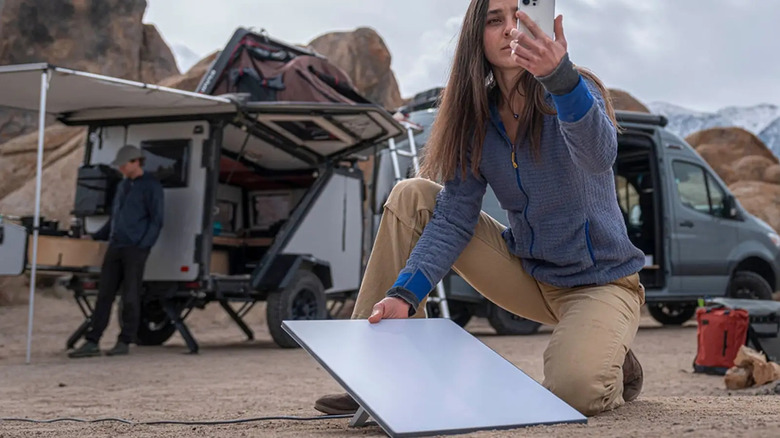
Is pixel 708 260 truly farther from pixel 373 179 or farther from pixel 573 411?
pixel 573 411

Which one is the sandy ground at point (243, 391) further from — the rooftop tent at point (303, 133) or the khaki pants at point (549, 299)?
the rooftop tent at point (303, 133)

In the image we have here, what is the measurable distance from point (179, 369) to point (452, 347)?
14.1 feet

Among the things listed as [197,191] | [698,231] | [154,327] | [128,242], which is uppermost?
[197,191]

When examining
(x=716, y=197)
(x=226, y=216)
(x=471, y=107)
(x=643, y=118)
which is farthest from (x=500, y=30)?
(x=716, y=197)

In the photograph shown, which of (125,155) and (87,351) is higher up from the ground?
(125,155)

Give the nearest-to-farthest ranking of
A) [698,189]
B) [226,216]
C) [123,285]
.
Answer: [123,285] < [226,216] < [698,189]

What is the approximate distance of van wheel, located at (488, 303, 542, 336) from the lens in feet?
30.5

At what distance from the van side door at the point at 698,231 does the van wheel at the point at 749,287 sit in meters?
0.19

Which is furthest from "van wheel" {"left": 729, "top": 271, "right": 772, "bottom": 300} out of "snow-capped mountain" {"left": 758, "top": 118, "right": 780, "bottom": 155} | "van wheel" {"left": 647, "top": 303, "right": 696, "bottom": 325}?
"snow-capped mountain" {"left": 758, "top": 118, "right": 780, "bottom": 155}

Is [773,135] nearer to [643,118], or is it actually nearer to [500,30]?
[643,118]

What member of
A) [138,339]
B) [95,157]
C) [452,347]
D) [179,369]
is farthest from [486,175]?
[138,339]

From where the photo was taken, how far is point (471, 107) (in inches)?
115

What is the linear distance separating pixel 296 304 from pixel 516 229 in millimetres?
5414

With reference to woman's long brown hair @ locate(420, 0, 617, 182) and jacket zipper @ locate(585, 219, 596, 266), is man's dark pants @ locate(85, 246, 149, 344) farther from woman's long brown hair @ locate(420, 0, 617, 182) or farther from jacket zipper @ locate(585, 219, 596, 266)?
jacket zipper @ locate(585, 219, 596, 266)
